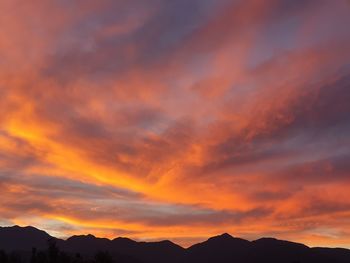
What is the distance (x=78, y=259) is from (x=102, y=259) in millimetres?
10948

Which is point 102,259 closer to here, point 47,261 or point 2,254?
point 47,261

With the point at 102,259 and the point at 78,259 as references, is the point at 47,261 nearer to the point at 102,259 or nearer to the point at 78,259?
the point at 78,259

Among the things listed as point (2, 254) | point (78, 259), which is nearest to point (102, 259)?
point (78, 259)

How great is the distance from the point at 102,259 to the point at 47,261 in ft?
45.9

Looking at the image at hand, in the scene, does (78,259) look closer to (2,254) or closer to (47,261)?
(47,261)

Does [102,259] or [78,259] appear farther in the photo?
[78,259]

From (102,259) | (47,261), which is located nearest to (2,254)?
(47,261)

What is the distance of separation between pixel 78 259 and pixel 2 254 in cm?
1520

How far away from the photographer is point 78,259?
90000 millimetres

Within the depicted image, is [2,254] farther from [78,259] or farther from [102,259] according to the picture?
[102,259]

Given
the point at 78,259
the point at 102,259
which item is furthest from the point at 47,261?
the point at 102,259

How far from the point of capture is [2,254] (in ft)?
299

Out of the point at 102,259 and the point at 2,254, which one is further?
the point at 2,254

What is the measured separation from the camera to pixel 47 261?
8856 cm
